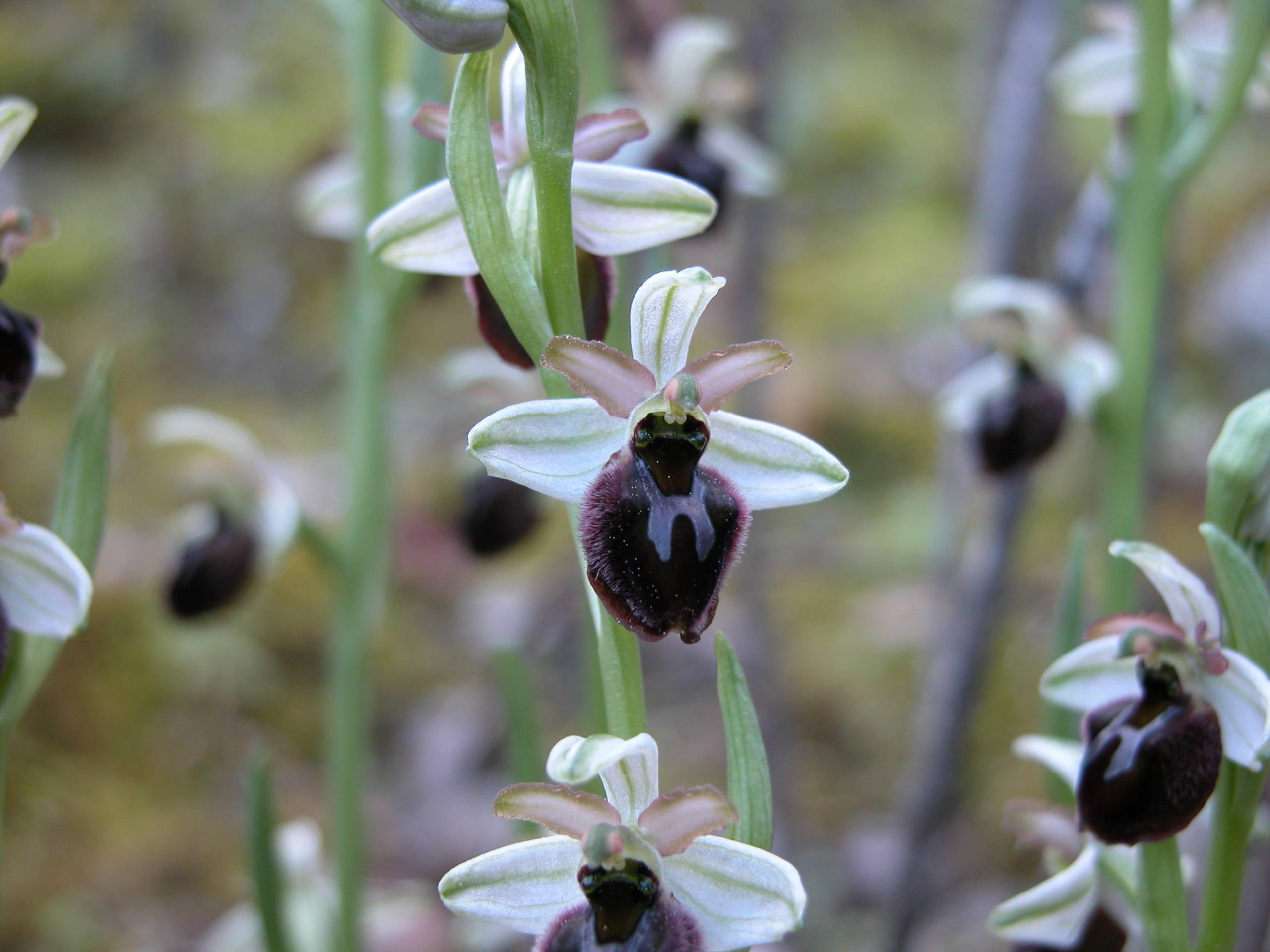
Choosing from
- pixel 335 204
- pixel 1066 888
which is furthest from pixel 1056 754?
pixel 335 204

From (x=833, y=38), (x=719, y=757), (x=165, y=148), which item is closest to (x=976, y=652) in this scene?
(x=719, y=757)

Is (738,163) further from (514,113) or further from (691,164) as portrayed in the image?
(514,113)

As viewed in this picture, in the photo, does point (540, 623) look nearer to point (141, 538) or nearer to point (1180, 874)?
point (141, 538)

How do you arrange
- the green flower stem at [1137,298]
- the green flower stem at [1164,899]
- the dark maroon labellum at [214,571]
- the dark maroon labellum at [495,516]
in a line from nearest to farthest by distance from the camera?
the green flower stem at [1164,899] → the green flower stem at [1137,298] → the dark maroon labellum at [214,571] → the dark maroon labellum at [495,516]

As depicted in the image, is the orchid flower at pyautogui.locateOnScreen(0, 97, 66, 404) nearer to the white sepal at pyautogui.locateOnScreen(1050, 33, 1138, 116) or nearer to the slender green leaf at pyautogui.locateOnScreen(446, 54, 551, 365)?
the slender green leaf at pyautogui.locateOnScreen(446, 54, 551, 365)

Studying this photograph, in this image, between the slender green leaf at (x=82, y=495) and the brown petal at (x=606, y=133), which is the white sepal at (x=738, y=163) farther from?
the slender green leaf at (x=82, y=495)

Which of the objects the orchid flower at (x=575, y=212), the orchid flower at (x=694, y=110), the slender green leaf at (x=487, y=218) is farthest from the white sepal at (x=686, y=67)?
the slender green leaf at (x=487, y=218)
